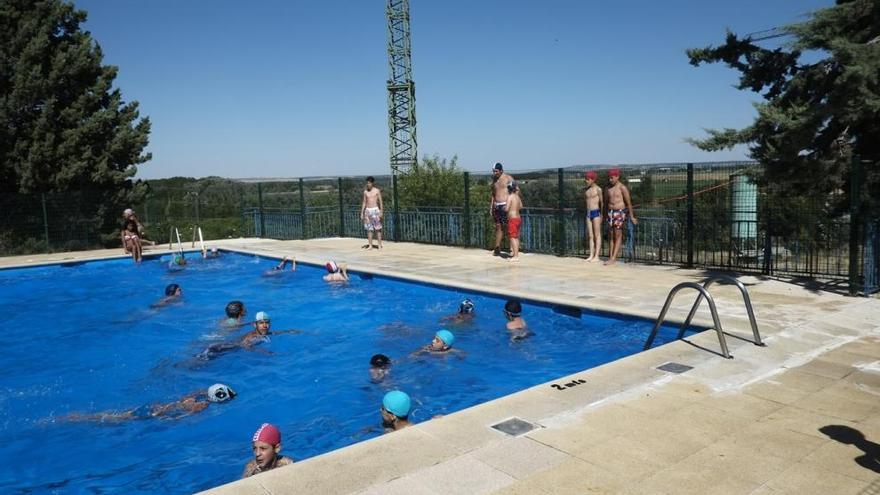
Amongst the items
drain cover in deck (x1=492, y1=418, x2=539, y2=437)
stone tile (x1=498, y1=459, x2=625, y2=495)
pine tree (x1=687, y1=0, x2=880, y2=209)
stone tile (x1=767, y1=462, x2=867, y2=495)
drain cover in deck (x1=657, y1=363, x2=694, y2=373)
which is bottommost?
stone tile (x1=767, y1=462, x2=867, y2=495)

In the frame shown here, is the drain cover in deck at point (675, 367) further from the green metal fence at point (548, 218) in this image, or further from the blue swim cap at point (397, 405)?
the green metal fence at point (548, 218)

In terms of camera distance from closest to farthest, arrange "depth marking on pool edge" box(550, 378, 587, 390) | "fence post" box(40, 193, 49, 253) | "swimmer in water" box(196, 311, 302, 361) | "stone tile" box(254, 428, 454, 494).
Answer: "stone tile" box(254, 428, 454, 494), "depth marking on pool edge" box(550, 378, 587, 390), "swimmer in water" box(196, 311, 302, 361), "fence post" box(40, 193, 49, 253)

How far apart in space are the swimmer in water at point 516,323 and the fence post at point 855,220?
14.5 ft

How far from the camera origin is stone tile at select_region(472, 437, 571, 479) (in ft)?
12.8

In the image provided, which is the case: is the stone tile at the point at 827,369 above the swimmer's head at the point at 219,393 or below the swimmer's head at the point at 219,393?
above

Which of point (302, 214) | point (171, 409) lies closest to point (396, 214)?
point (302, 214)

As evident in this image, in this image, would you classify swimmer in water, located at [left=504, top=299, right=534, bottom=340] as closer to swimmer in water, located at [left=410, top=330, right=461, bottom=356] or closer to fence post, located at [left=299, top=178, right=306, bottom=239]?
swimmer in water, located at [left=410, top=330, right=461, bottom=356]

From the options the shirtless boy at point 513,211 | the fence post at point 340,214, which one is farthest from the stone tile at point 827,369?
the fence post at point 340,214

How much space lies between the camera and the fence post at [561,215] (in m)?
13.9

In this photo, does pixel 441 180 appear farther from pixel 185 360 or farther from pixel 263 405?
pixel 263 405

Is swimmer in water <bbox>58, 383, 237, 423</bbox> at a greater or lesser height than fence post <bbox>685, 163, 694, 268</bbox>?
lesser

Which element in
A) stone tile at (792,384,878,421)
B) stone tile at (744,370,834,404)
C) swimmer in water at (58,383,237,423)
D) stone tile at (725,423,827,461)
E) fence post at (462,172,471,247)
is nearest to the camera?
stone tile at (725,423,827,461)

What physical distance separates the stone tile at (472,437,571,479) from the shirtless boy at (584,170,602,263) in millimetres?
9261

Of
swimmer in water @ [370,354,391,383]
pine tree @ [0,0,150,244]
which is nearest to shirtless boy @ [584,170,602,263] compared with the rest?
swimmer in water @ [370,354,391,383]
